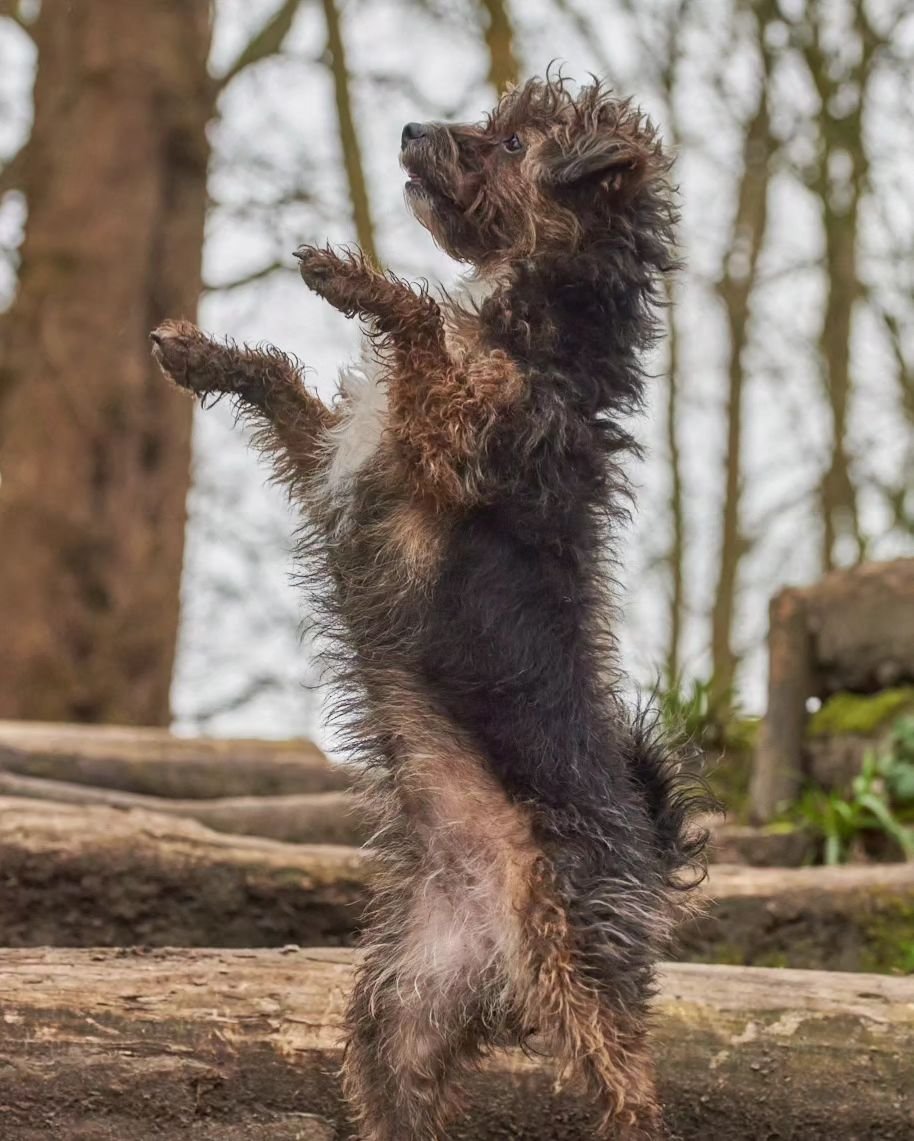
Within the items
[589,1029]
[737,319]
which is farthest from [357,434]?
[737,319]

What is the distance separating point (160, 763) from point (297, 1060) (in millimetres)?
4362

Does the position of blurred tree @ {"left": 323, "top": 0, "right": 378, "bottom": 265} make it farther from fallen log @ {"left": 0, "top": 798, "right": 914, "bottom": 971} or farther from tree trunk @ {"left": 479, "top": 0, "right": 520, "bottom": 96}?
fallen log @ {"left": 0, "top": 798, "right": 914, "bottom": 971}

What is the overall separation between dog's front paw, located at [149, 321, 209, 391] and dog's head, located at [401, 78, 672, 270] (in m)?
0.75

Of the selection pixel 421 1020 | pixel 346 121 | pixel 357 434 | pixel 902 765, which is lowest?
pixel 421 1020

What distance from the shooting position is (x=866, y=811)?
24.2ft

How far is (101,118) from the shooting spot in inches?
484

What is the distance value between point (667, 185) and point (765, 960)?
2.85 meters

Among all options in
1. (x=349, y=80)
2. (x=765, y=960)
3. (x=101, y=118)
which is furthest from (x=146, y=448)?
(x=765, y=960)

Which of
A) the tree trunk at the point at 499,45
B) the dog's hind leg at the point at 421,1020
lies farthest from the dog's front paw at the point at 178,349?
the tree trunk at the point at 499,45

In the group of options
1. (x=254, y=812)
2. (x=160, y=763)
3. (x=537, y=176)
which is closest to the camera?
(x=537, y=176)

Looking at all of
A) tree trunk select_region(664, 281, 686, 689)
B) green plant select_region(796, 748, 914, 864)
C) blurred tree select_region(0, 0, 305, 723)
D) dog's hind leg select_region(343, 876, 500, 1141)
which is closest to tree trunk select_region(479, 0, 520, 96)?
blurred tree select_region(0, 0, 305, 723)

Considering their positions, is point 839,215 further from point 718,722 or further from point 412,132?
point 412,132

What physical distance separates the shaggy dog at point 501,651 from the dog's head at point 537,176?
13 mm

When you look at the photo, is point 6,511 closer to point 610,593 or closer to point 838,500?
point 838,500
